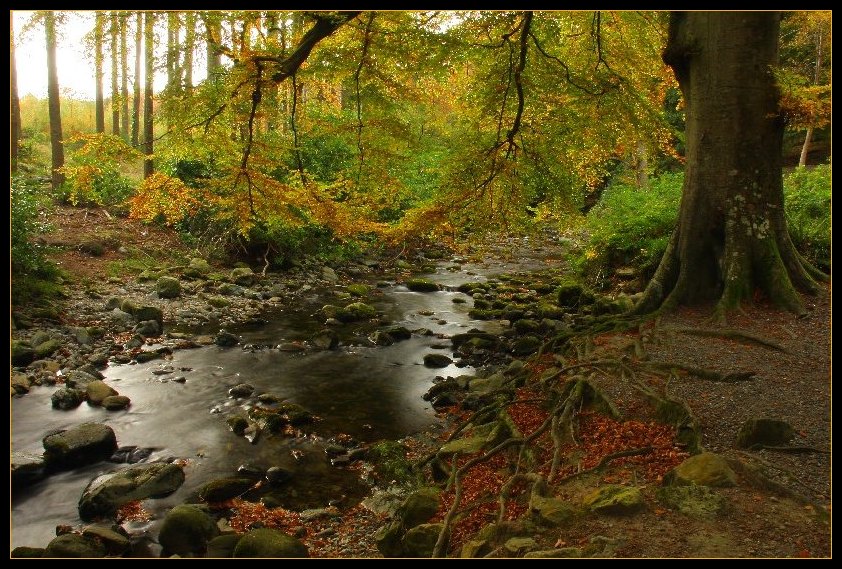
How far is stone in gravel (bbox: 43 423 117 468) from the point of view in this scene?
625 cm

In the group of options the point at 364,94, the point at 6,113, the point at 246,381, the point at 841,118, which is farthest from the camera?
the point at 246,381

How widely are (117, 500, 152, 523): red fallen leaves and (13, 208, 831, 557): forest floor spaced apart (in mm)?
1755

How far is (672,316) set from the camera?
7.68 meters

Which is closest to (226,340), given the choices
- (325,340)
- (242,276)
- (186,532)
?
(325,340)

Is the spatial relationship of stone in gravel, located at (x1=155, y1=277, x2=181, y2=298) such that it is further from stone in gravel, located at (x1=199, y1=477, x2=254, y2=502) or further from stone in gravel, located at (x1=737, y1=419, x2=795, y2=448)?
stone in gravel, located at (x1=737, y1=419, x2=795, y2=448)

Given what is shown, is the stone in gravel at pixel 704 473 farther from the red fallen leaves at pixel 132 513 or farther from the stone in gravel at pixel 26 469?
the stone in gravel at pixel 26 469

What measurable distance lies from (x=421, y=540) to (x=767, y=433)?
2.78 m

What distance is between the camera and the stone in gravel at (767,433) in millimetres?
4223

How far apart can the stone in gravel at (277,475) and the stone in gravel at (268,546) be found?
5.16ft

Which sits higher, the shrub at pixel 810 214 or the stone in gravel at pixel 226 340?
the shrub at pixel 810 214

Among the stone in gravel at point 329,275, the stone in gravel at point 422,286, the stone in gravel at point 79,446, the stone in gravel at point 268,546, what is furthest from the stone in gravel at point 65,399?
the stone in gravel at point 422,286

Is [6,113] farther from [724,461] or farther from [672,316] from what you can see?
[672,316]

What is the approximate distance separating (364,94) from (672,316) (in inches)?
199
